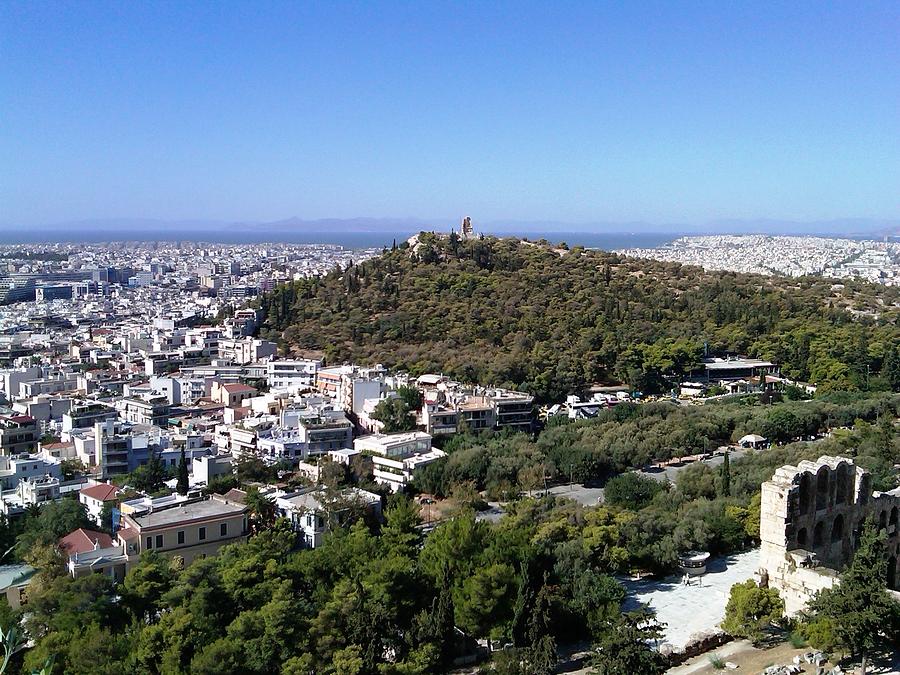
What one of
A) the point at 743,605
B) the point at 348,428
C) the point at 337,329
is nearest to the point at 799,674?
the point at 743,605

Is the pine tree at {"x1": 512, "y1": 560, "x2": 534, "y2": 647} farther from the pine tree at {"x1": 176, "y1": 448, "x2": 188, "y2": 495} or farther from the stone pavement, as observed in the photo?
the pine tree at {"x1": 176, "y1": 448, "x2": 188, "y2": 495}

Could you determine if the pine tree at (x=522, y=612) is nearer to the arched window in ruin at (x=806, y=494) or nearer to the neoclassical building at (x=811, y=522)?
the neoclassical building at (x=811, y=522)

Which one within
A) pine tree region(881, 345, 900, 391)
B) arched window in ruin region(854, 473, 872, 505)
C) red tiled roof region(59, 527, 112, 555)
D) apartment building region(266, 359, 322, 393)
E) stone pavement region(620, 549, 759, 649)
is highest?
arched window in ruin region(854, 473, 872, 505)

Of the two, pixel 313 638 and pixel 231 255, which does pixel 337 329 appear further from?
pixel 231 255

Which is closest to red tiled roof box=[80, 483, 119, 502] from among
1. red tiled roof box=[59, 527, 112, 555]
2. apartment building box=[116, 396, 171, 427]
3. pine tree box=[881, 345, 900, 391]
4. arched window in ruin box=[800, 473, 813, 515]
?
red tiled roof box=[59, 527, 112, 555]

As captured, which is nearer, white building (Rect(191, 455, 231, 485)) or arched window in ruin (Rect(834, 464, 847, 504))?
arched window in ruin (Rect(834, 464, 847, 504))

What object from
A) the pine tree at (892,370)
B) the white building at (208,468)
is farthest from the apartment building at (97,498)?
the pine tree at (892,370)

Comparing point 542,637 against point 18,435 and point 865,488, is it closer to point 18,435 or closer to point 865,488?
point 865,488
